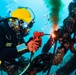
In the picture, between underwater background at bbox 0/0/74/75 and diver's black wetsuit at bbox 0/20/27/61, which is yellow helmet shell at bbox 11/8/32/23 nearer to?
underwater background at bbox 0/0/74/75

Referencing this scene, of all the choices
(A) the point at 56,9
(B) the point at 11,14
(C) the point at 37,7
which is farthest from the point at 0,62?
(C) the point at 37,7

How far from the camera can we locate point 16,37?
3.71m

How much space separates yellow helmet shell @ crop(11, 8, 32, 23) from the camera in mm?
4047

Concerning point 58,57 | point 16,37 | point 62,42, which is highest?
point 16,37

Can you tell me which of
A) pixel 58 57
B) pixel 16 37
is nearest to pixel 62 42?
pixel 58 57

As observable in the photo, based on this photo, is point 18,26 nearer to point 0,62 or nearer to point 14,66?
point 0,62

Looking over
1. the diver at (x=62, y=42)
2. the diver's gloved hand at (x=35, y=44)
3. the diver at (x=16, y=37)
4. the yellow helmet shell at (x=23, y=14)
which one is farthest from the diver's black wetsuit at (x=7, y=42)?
the diver at (x=62, y=42)

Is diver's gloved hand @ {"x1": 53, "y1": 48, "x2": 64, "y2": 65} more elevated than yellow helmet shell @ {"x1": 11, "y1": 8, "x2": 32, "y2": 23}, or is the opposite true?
yellow helmet shell @ {"x1": 11, "y1": 8, "x2": 32, "y2": 23}

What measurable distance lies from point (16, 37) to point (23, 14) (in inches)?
24.1

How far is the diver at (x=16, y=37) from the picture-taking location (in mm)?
3334

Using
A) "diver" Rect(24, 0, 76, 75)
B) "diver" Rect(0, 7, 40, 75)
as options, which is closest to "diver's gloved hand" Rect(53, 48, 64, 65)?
"diver" Rect(24, 0, 76, 75)

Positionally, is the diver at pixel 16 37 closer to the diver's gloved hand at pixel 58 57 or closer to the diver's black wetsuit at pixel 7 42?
the diver's black wetsuit at pixel 7 42

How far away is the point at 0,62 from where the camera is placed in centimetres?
344

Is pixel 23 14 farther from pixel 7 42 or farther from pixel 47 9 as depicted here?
pixel 47 9
